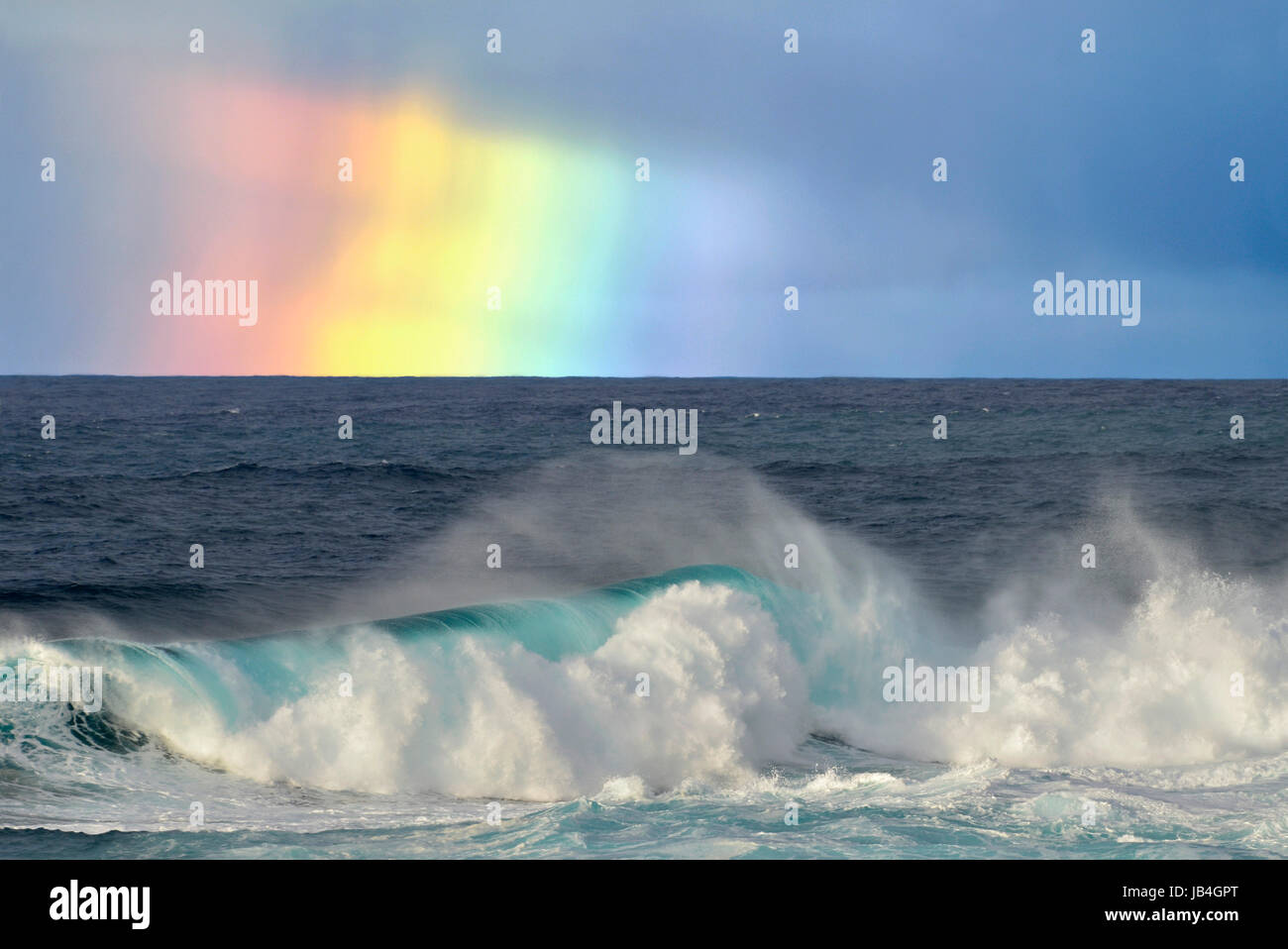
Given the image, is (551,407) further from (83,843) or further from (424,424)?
(83,843)

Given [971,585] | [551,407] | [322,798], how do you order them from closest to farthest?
[322,798] → [971,585] → [551,407]

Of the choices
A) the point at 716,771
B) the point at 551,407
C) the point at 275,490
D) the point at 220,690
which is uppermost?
the point at 551,407

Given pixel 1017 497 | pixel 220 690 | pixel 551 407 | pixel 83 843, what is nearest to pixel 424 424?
pixel 551 407

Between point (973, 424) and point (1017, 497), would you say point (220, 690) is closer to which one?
point (1017, 497)
